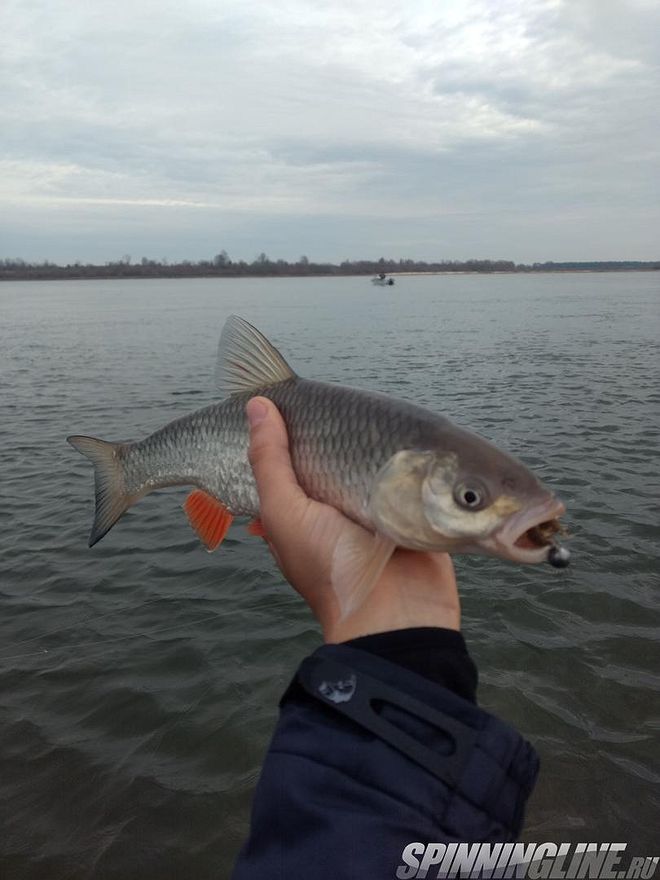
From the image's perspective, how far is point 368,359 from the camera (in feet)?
82.2

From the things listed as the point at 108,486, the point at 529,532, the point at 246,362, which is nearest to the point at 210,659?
the point at 108,486

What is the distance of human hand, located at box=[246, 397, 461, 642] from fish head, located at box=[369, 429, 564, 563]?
0.15 m

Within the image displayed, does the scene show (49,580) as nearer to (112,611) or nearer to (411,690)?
(112,611)

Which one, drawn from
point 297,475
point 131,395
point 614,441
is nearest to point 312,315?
point 131,395

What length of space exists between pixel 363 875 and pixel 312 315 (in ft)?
162

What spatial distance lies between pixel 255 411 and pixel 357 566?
1210mm

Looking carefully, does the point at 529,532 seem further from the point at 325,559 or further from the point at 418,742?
the point at 418,742

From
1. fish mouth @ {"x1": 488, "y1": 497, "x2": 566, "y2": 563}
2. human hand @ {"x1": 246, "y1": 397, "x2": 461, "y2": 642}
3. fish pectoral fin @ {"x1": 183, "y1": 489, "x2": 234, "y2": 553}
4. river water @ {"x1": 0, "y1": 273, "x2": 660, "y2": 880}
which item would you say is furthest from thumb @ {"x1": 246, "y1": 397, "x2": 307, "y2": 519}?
river water @ {"x1": 0, "y1": 273, "x2": 660, "y2": 880}

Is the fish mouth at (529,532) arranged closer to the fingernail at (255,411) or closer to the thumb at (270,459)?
the thumb at (270,459)

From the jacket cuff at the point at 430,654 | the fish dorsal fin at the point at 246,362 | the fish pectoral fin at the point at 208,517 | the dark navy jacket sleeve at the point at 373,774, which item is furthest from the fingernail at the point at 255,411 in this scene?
the dark navy jacket sleeve at the point at 373,774

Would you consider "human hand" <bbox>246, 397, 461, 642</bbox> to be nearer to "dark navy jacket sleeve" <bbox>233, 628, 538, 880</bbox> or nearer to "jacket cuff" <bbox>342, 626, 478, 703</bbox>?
"jacket cuff" <bbox>342, 626, 478, 703</bbox>

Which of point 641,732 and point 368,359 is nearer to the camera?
point 641,732

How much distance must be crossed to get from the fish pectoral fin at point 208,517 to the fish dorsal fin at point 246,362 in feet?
2.53

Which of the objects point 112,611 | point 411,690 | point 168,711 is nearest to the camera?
point 411,690
